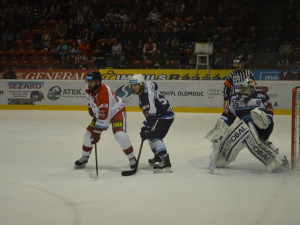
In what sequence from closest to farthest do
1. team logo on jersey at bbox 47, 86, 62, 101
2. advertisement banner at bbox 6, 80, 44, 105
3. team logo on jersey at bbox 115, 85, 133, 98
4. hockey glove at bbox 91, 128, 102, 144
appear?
hockey glove at bbox 91, 128, 102, 144 → team logo on jersey at bbox 115, 85, 133, 98 → team logo on jersey at bbox 47, 86, 62, 101 → advertisement banner at bbox 6, 80, 44, 105

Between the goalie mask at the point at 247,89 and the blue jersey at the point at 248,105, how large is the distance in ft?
0.12

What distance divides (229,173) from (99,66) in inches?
368

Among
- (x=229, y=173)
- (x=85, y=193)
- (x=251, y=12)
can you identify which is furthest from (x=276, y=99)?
(x=85, y=193)

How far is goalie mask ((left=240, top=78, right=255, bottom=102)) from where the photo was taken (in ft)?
18.7

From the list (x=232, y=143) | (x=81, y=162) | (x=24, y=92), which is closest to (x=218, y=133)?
(x=232, y=143)

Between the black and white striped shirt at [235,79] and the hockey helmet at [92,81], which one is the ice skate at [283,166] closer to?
the hockey helmet at [92,81]

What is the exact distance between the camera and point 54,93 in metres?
13.5

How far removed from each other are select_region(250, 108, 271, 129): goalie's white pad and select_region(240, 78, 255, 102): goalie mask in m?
0.28

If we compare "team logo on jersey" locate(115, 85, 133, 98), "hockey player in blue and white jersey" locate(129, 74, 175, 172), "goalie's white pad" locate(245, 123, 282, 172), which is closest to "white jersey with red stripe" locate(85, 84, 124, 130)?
"hockey player in blue and white jersey" locate(129, 74, 175, 172)

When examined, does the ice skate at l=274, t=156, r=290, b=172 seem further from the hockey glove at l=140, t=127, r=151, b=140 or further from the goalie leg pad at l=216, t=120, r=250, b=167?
the hockey glove at l=140, t=127, r=151, b=140

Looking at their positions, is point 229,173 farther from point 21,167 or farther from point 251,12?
point 251,12

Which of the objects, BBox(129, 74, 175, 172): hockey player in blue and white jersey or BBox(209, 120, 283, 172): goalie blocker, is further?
BBox(209, 120, 283, 172): goalie blocker

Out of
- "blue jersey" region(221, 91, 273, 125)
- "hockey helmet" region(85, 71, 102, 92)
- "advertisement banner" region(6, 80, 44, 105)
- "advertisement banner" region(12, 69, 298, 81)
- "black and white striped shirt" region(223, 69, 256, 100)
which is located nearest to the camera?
"hockey helmet" region(85, 71, 102, 92)

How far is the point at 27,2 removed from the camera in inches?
706
